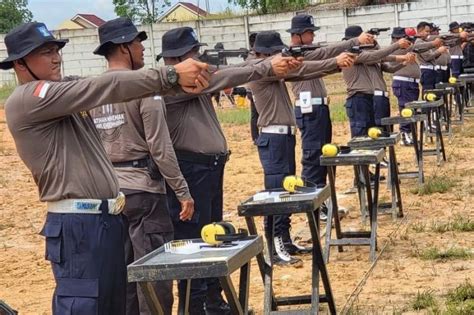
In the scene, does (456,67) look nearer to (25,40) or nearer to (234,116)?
(234,116)

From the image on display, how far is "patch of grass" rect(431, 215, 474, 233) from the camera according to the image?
8.85m

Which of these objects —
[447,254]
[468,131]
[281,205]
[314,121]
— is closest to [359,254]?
[447,254]

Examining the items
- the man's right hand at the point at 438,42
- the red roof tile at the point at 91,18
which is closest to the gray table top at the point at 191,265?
the man's right hand at the point at 438,42

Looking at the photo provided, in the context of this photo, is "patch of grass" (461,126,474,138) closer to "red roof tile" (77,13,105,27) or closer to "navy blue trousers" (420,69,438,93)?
"navy blue trousers" (420,69,438,93)

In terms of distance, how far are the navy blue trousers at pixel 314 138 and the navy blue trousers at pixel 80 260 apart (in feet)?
16.5

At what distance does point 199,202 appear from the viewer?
6.26 metres

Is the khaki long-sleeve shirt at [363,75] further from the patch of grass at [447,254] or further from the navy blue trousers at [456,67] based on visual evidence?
the navy blue trousers at [456,67]

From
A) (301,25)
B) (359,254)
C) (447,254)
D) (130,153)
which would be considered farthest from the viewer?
(301,25)

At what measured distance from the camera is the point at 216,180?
638 centimetres

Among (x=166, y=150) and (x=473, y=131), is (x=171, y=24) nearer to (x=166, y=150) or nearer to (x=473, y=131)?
(x=473, y=131)

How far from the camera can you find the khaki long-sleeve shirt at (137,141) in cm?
559

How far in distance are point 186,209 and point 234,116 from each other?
1746 centimetres

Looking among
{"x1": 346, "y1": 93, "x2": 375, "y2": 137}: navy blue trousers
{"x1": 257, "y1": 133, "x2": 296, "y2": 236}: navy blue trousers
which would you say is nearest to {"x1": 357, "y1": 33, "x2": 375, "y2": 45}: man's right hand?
{"x1": 346, "y1": 93, "x2": 375, "y2": 137}: navy blue trousers

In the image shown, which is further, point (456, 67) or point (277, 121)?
point (456, 67)
